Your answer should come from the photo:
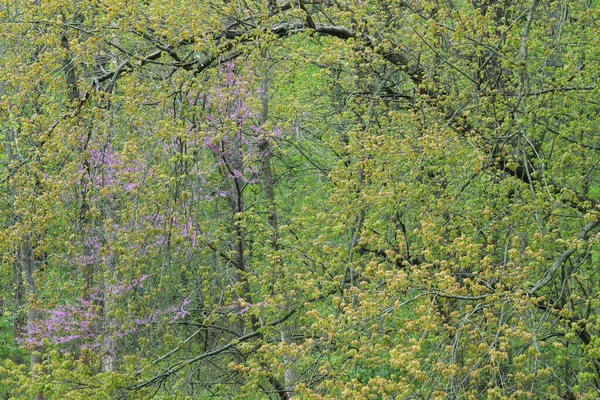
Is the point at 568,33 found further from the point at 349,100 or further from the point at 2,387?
the point at 2,387

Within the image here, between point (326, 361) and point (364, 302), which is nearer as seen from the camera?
point (364, 302)

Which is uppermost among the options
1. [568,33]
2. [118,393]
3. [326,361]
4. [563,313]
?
[568,33]

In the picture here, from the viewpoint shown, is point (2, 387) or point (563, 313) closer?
point (563, 313)

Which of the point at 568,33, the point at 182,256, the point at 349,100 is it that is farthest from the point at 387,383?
the point at 568,33

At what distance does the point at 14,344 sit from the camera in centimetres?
1756

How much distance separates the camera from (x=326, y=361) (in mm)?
5672

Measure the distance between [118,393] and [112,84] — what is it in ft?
7.57

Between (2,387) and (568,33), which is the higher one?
(568,33)

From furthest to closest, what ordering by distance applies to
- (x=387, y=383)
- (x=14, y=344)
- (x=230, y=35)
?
(x=14, y=344)
(x=230, y=35)
(x=387, y=383)

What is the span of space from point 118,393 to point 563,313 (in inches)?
130

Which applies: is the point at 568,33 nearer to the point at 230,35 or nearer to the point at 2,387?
the point at 230,35

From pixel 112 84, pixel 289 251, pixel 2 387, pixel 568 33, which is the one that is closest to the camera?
pixel 112 84

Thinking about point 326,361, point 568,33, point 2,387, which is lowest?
point 2,387

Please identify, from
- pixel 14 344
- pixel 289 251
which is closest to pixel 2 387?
pixel 14 344
